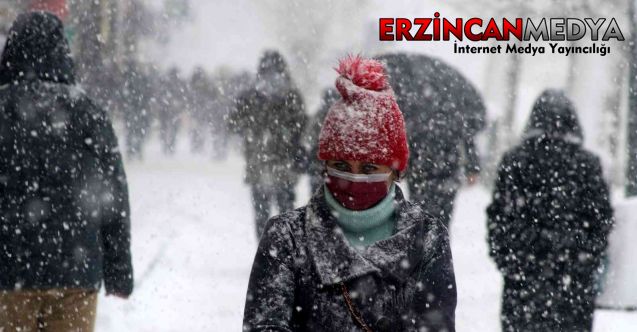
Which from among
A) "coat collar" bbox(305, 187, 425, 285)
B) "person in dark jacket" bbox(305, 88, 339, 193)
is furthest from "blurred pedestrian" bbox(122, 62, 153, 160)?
"coat collar" bbox(305, 187, 425, 285)

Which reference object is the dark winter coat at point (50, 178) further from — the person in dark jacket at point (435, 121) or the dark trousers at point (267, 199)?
the dark trousers at point (267, 199)

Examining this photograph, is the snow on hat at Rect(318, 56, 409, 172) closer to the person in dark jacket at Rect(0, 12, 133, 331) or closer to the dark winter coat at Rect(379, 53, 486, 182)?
the person in dark jacket at Rect(0, 12, 133, 331)

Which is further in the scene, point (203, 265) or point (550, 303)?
point (203, 265)

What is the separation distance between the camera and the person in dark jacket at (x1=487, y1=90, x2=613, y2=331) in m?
4.75

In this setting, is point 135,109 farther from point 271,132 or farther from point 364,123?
point 364,123

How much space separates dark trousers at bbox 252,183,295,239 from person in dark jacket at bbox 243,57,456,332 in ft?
17.8

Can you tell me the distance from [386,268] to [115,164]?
157cm

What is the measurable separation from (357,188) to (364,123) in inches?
6.5

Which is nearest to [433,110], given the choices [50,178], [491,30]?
[50,178]

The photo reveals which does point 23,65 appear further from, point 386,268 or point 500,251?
point 500,251

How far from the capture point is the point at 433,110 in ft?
18.8

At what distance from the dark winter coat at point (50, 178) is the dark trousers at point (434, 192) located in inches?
110

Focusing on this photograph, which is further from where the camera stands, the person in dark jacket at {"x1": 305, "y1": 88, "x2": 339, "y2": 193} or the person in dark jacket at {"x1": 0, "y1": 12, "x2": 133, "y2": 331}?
the person in dark jacket at {"x1": 305, "y1": 88, "x2": 339, "y2": 193}

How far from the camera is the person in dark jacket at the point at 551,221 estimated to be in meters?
4.75
